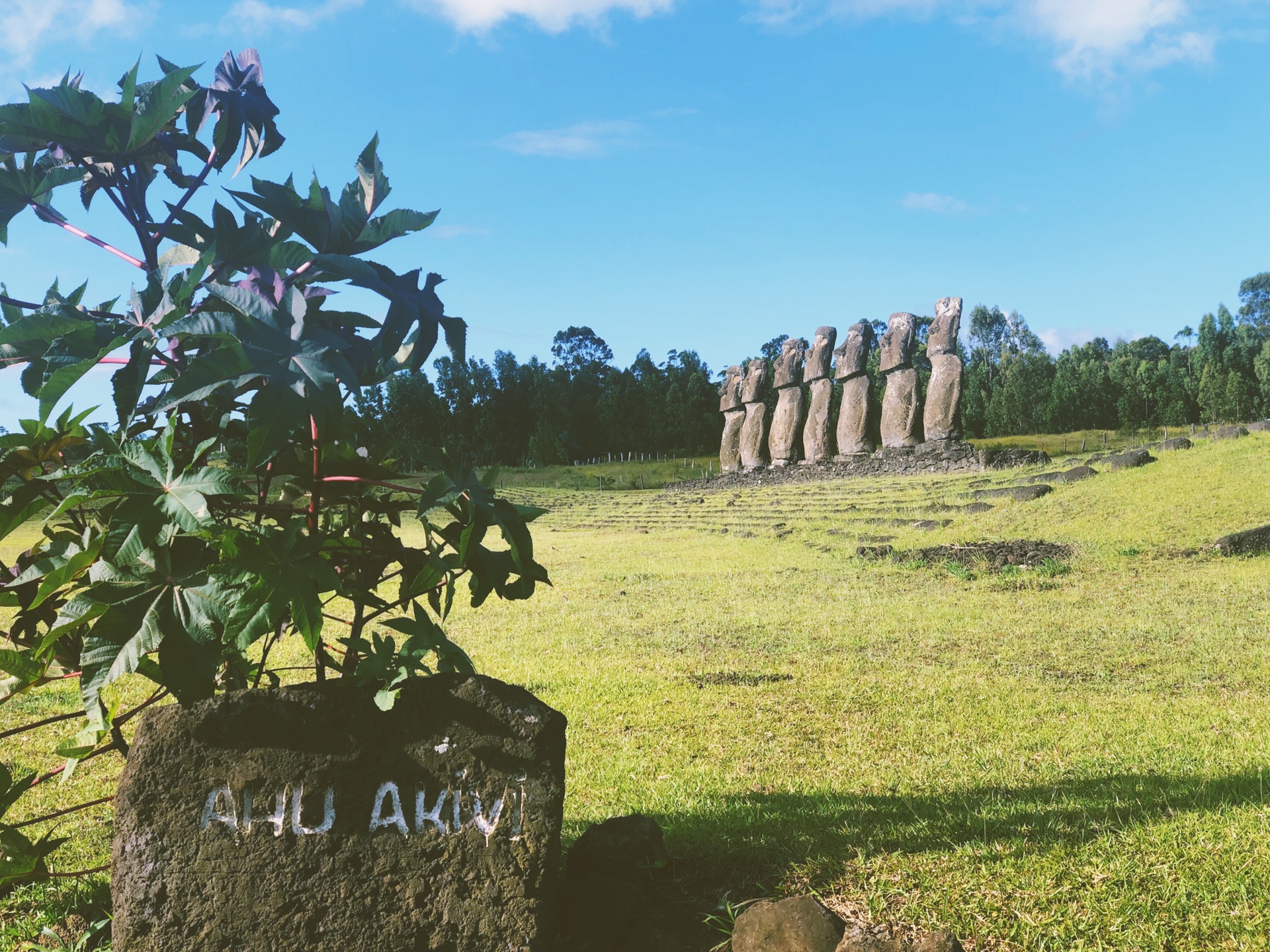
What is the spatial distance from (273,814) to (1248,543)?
399 inches

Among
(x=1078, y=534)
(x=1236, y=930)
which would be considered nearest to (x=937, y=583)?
(x=1078, y=534)

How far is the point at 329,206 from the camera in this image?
2061 mm

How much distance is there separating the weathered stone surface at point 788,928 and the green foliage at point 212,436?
0.98 meters

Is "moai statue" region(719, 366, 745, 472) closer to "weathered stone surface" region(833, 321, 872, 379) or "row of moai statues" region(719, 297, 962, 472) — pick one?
"row of moai statues" region(719, 297, 962, 472)

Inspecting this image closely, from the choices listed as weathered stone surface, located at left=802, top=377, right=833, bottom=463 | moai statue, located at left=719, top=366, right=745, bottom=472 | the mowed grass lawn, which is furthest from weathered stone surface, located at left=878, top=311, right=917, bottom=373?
the mowed grass lawn

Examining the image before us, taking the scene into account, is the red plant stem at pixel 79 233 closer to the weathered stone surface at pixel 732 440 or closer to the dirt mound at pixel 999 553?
the dirt mound at pixel 999 553

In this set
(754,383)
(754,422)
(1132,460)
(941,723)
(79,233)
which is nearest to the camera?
(79,233)

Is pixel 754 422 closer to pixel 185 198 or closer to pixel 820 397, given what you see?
pixel 820 397

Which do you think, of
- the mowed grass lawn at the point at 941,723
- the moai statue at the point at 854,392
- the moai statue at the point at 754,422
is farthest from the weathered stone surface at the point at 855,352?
the mowed grass lawn at the point at 941,723

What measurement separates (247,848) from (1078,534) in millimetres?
10734

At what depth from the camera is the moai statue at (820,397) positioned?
26.1 meters

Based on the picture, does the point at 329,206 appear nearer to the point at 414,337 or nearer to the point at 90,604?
the point at 414,337

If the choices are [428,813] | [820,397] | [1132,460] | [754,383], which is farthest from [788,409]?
[428,813]

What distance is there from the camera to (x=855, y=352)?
81.9ft
